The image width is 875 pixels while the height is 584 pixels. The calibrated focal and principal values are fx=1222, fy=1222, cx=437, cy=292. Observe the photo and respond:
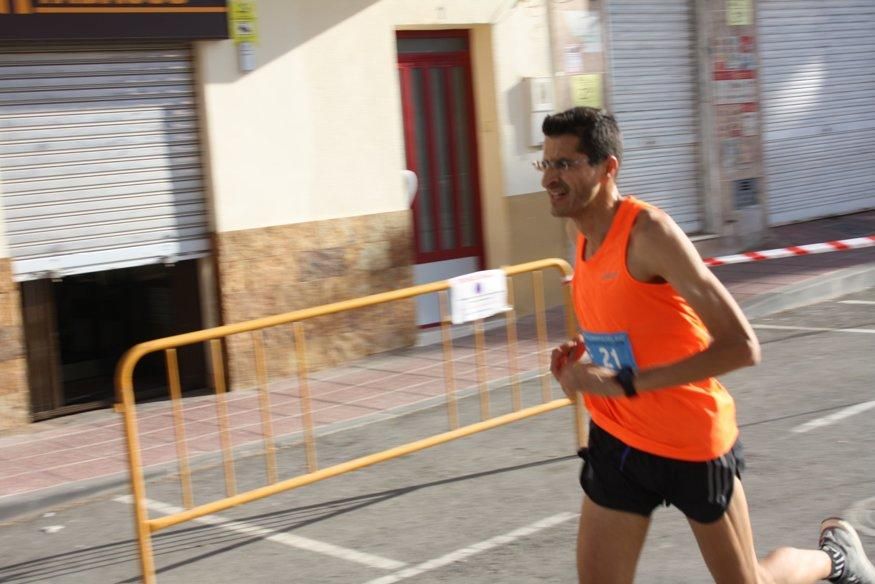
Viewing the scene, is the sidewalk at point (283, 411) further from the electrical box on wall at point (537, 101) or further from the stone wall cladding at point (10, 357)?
the electrical box on wall at point (537, 101)

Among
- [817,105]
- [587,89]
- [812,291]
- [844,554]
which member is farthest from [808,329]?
[817,105]

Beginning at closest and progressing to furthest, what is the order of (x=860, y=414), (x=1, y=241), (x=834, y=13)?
1. (x=860, y=414)
2. (x=1, y=241)
3. (x=834, y=13)

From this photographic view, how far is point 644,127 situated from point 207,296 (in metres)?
6.11

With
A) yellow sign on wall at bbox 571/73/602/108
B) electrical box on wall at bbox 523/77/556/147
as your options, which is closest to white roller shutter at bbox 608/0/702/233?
yellow sign on wall at bbox 571/73/602/108

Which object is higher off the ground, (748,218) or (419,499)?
(748,218)

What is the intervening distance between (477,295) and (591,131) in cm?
293

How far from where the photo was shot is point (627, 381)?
10.8ft

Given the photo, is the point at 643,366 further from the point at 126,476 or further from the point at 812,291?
the point at 812,291

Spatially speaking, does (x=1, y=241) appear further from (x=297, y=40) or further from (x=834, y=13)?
(x=834, y=13)

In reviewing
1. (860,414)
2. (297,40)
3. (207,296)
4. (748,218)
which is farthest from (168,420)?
(748,218)

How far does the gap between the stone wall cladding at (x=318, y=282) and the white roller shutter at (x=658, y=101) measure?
377cm

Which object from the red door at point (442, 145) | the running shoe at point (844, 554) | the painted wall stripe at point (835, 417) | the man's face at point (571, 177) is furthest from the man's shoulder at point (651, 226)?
the red door at point (442, 145)

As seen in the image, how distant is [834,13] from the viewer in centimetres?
1662

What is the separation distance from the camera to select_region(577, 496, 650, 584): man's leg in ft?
11.3
